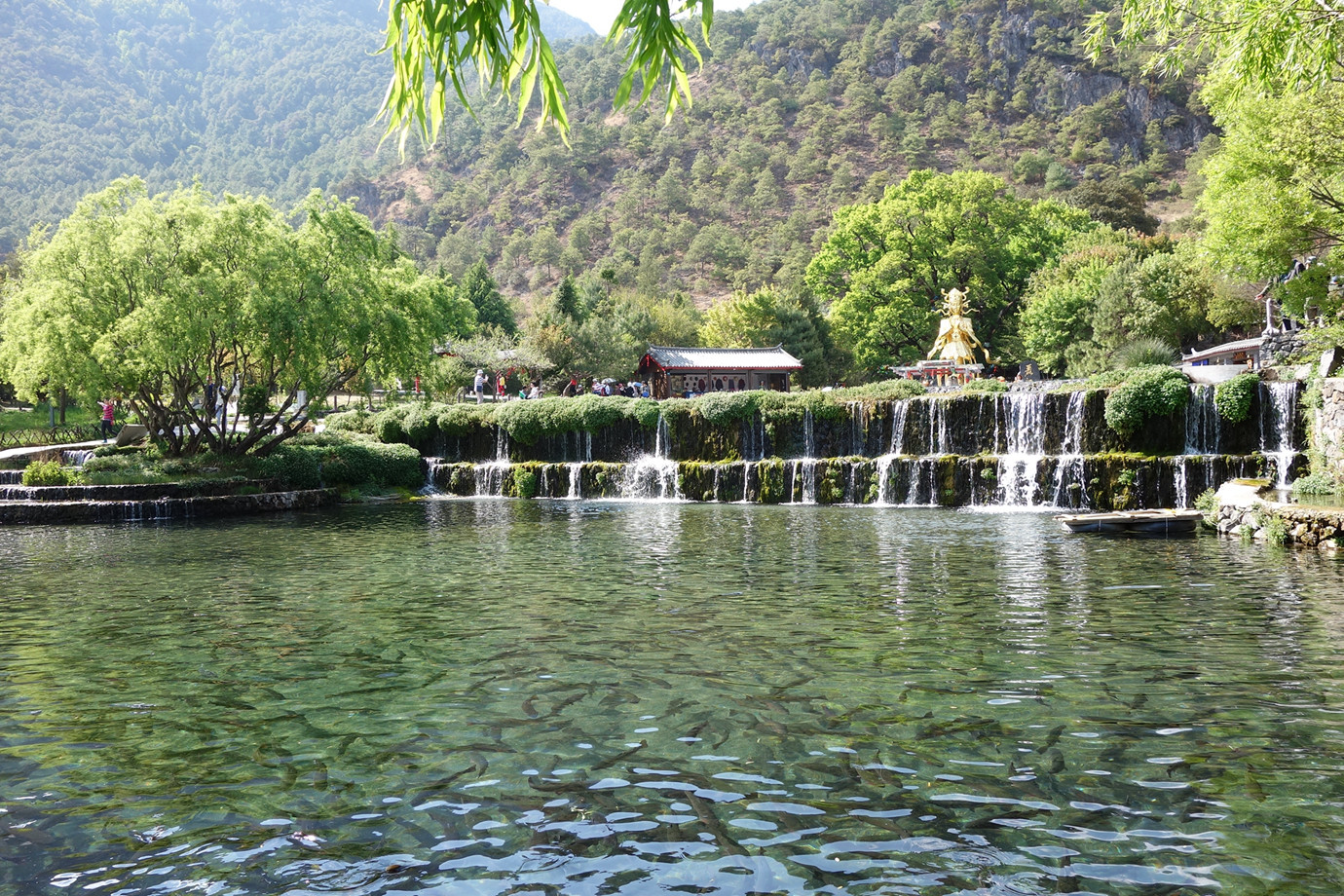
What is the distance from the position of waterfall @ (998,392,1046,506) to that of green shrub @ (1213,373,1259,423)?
4.91 metres

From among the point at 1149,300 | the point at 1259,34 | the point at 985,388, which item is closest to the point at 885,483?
the point at 985,388

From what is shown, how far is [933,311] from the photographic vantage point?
186 feet

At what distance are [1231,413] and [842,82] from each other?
5731 inches

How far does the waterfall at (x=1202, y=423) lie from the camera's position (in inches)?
1040

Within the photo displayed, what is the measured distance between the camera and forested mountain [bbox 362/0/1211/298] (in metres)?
127

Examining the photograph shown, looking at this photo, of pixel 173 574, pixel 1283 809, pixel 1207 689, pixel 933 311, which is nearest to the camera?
pixel 1283 809

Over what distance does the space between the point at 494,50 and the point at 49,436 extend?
46.8 meters

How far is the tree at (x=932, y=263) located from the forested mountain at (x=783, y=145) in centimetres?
4686

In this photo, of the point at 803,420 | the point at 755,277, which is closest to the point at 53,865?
the point at 803,420

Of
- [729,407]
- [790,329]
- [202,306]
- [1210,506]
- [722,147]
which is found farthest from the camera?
[722,147]

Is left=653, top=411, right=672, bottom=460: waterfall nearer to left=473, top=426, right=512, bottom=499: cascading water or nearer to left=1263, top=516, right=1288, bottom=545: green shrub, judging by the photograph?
left=473, top=426, right=512, bottom=499: cascading water

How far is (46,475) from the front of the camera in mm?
28375

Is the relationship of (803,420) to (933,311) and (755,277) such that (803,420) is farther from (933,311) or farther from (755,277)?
(755,277)

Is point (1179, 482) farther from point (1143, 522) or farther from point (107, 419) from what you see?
point (107, 419)
